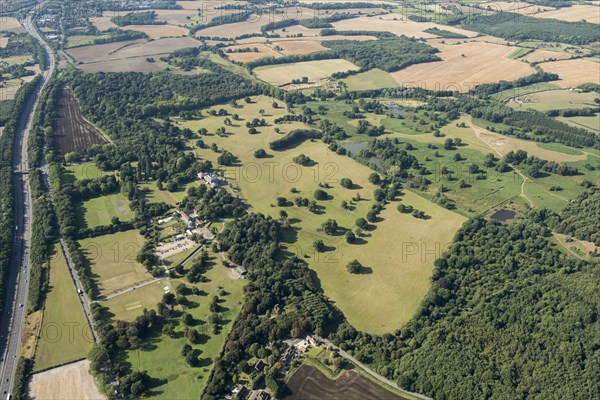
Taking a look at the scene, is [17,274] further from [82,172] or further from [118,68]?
[118,68]

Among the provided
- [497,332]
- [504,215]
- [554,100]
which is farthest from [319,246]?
[554,100]

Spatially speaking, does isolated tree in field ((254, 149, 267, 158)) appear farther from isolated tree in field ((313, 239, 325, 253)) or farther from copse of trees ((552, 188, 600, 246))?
copse of trees ((552, 188, 600, 246))

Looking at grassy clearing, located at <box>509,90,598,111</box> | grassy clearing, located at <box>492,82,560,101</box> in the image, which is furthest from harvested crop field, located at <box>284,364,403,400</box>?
grassy clearing, located at <box>492,82,560,101</box>

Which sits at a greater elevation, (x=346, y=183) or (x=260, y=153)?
(x=260, y=153)

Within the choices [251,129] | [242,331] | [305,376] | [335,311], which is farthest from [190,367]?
[251,129]

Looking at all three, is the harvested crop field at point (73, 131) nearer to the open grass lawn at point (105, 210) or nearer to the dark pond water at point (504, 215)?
the open grass lawn at point (105, 210)

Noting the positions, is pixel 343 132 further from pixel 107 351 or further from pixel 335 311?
pixel 107 351
